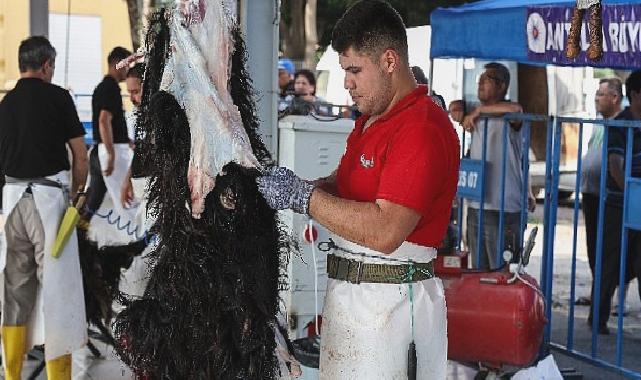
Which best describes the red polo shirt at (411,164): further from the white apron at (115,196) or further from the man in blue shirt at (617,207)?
the white apron at (115,196)

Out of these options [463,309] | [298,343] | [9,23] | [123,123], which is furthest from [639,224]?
[9,23]

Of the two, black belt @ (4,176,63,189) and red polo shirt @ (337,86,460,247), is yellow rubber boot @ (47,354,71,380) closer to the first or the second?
black belt @ (4,176,63,189)

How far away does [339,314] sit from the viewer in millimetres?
3500

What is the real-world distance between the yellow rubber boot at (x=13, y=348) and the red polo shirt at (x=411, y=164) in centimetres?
327

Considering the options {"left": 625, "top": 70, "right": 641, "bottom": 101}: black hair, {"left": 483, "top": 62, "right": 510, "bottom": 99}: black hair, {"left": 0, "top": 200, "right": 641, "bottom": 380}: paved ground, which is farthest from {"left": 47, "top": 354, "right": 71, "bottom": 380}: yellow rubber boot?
{"left": 625, "top": 70, "right": 641, "bottom": 101}: black hair

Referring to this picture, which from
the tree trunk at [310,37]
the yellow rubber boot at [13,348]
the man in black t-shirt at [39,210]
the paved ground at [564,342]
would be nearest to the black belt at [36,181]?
the man in black t-shirt at [39,210]

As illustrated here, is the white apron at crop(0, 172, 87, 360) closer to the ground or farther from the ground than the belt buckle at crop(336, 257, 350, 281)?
closer to the ground

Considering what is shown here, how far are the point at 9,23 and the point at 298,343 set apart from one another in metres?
8.67

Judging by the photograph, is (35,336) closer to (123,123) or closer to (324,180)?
(324,180)

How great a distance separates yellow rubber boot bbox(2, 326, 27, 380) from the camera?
6.13 metres

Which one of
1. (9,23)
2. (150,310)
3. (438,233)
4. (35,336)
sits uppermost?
(9,23)

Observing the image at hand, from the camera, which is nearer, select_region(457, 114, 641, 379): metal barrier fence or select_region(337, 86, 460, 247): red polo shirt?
select_region(337, 86, 460, 247): red polo shirt

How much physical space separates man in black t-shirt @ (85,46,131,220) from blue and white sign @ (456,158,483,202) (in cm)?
354

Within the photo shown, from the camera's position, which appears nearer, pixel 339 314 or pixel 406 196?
pixel 406 196
